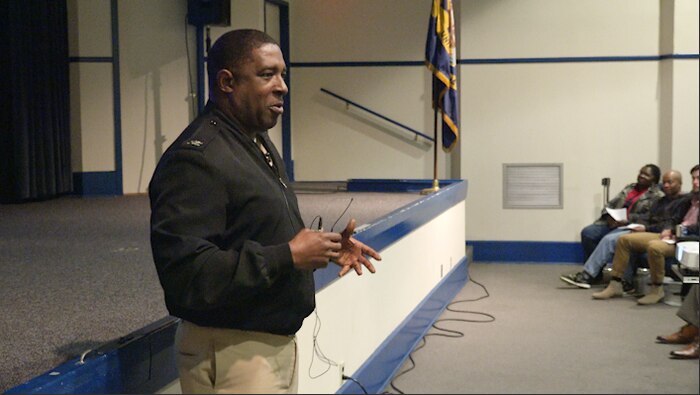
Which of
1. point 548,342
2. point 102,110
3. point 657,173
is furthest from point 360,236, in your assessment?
point 102,110

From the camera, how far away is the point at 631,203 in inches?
331

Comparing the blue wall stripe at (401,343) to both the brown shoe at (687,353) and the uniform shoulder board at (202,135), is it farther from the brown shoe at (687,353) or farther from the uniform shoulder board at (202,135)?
the uniform shoulder board at (202,135)

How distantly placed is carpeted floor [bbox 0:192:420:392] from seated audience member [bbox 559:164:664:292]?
1.59m

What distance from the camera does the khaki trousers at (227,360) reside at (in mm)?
2125

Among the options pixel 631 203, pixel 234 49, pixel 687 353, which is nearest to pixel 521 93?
pixel 631 203

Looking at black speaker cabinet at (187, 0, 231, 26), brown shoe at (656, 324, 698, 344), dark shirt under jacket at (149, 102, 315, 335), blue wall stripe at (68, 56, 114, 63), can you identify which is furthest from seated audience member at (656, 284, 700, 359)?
blue wall stripe at (68, 56, 114, 63)

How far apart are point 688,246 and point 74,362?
16.6 feet

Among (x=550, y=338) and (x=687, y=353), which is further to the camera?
(x=550, y=338)

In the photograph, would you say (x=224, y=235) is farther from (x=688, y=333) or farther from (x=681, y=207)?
(x=681, y=207)

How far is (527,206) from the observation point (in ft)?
31.1

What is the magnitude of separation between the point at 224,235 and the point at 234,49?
1.35 feet

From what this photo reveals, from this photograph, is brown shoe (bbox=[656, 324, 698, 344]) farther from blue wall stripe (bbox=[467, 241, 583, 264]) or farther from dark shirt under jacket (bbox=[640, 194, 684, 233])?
blue wall stripe (bbox=[467, 241, 583, 264])

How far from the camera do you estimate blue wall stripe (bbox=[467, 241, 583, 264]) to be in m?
9.39

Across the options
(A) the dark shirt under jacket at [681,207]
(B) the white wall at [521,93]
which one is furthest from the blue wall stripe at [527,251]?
(A) the dark shirt under jacket at [681,207]
